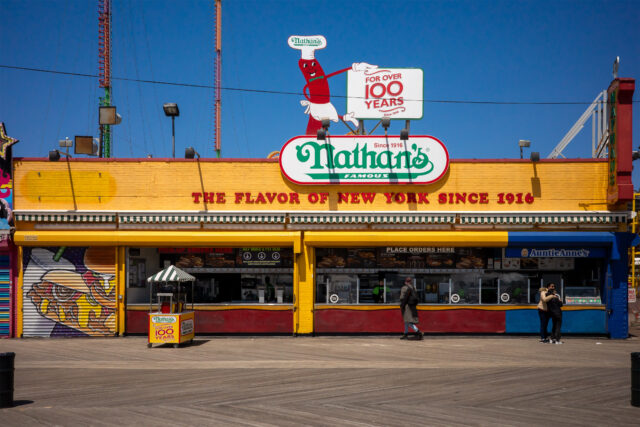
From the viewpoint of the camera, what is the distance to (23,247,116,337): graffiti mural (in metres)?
19.0

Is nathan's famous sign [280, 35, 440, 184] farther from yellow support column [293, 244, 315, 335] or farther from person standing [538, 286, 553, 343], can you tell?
person standing [538, 286, 553, 343]

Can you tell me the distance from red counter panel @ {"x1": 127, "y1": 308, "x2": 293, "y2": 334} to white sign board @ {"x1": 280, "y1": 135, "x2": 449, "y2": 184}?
13.6 feet

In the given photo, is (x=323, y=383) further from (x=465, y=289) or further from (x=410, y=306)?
(x=465, y=289)

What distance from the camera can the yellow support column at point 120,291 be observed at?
62.4 ft

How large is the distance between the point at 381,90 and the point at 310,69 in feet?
10.3

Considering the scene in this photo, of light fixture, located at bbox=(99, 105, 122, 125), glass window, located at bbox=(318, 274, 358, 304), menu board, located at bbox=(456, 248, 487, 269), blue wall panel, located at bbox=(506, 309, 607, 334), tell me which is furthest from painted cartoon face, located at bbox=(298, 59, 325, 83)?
blue wall panel, located at bbox=(506, 309, 607, 334)

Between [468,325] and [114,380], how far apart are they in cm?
1092

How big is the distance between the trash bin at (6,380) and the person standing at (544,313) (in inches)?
532

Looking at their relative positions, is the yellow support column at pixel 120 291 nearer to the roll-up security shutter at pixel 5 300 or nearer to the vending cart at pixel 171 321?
the vending cart at pixel 171 321

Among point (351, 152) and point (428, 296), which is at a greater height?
point (351, 152)

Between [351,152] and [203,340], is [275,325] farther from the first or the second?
[351,152]

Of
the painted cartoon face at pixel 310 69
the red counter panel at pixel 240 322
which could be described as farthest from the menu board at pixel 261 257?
the painted cartoon face at pixel 310 69

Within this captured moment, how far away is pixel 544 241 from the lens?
61.0 ft

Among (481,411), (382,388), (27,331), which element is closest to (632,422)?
(481,411)
